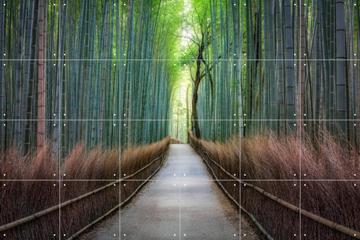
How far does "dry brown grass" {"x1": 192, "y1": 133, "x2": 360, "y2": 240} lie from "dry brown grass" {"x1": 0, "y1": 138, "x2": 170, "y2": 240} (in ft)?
5.11

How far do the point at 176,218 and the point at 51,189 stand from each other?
218cm

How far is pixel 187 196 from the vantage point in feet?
26.6

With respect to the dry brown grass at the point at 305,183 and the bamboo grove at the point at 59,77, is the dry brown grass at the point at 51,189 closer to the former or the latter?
the bamboo grove at the point at 59,77

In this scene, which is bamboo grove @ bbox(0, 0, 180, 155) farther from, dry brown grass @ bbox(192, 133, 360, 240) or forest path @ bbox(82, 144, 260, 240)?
dry brown grass @ bbox(192, 133, 360, 240)

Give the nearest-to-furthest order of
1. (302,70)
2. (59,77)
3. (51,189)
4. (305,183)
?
(305,183) < (51,189) < (302,70) < (59,77)

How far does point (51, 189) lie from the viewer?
446 cm

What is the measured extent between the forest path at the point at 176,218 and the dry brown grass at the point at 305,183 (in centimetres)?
A: 42

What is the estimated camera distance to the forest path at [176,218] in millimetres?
5352

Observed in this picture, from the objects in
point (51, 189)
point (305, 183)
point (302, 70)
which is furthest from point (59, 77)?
point (305, 183)

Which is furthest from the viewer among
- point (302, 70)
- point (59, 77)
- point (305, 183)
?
point (59, 77)

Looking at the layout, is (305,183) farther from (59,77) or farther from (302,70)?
(59,77)

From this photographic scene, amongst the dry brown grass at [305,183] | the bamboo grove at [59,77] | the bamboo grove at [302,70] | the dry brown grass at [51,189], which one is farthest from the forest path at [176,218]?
the bamboo grove at [302,70]

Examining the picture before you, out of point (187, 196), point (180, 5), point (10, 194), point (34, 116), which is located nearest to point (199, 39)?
point (180, 5)

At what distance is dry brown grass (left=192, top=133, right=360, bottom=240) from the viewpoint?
3479 millimetres
